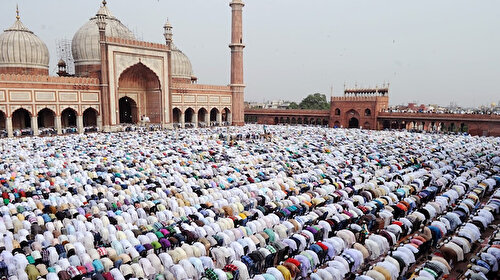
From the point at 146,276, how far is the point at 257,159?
10.1 meters

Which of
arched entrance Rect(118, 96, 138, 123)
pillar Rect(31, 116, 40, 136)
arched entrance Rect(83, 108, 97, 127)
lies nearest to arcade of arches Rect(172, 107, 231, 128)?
arched entrance Rect(118, 96, 138, 123)

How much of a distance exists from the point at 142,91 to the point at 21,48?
10194mm

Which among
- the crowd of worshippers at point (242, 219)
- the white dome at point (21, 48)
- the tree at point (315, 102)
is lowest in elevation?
the crowd of worshippers at point (242, 219)

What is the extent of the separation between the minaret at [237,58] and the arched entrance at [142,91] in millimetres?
9248

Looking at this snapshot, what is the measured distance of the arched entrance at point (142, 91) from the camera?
30797mm

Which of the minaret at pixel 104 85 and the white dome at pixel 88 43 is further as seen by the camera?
the white dome at pixel 88 43

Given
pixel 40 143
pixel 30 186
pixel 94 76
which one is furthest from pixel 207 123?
pixel 30 186

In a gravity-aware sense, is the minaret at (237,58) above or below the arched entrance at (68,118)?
above

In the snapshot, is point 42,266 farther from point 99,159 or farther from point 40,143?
point 40,143

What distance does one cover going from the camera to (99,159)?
14742 mm

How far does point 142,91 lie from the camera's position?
32.2 metres

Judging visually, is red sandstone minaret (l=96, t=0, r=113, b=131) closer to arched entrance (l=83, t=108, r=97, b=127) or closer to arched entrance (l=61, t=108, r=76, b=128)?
arched entrance (l=83, t=108, r=97, b=127)

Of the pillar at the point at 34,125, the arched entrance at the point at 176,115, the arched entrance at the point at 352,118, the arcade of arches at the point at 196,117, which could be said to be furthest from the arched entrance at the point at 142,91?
the arched entrance at the point at 352,118

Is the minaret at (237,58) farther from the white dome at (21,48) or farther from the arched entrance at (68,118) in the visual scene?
the white dome at (21,48)
